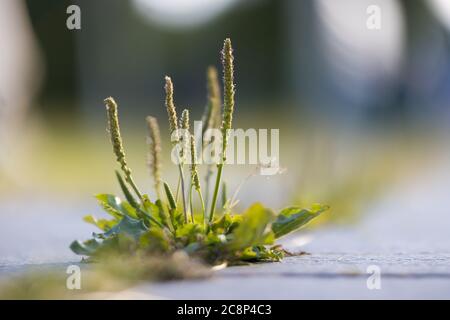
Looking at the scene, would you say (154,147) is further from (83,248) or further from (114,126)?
(83,248)

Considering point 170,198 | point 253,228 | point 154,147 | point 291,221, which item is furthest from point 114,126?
point 291,221

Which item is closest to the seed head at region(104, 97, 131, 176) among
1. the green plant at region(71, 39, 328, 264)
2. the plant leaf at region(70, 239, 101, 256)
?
the green plant at region(71, 39, 328, 264)

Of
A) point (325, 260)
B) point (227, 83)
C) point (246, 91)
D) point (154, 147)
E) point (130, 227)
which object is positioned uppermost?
point (246, 91)

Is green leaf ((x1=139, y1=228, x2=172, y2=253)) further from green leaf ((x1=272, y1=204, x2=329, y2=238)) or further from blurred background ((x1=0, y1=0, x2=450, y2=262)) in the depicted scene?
blurred background ((x1=0, y1=0, x2=450, y2=262))

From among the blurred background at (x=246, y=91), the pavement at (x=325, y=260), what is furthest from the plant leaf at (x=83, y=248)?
the blurred background at (x=246, y=91)

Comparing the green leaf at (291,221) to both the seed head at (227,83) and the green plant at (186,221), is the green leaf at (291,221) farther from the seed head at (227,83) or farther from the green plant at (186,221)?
the seed head at (227,83)
